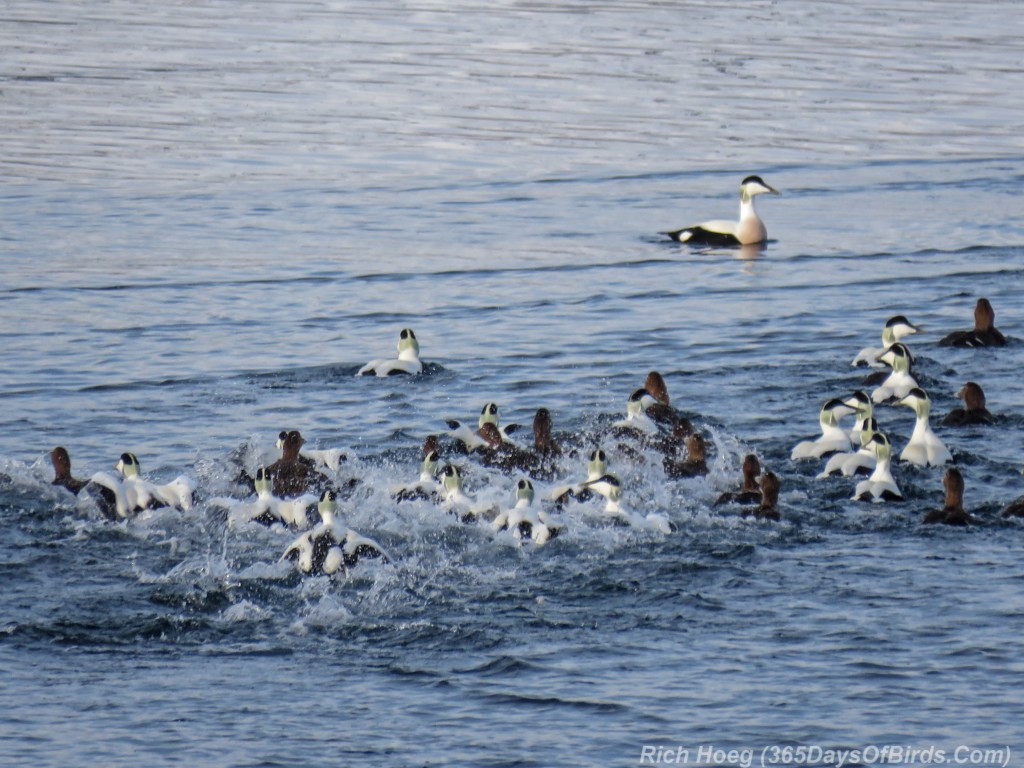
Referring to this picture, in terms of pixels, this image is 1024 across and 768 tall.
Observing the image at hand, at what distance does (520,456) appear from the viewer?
16375 mm

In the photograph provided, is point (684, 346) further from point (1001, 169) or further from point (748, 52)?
point (748, 52)

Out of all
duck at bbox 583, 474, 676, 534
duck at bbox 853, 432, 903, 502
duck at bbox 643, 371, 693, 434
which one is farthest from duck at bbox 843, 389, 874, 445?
duck at bbox 583, 474, 676, 534

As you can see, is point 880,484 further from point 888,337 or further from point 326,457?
point 888,337

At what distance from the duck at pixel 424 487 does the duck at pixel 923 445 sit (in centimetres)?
375

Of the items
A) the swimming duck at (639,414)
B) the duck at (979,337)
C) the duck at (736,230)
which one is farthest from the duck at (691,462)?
the duck at (736,230)

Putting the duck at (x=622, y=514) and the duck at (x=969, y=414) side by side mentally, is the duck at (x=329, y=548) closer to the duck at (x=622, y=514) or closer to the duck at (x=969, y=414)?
the duck at (x=622, y=514)

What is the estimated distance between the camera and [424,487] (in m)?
15.3

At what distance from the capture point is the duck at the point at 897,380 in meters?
18.2

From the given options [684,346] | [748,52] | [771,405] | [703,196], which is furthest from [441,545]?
[748,52]

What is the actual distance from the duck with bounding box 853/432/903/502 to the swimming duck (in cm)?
219

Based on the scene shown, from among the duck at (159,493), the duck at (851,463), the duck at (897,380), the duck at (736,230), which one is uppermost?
the duck at (736,230)

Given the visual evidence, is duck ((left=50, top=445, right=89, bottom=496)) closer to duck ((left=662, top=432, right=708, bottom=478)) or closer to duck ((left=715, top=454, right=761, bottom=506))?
duck ((left=662, top=432, right=708, bottom=478))

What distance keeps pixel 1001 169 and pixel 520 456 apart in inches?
650

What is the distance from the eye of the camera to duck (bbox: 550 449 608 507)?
596 inches
